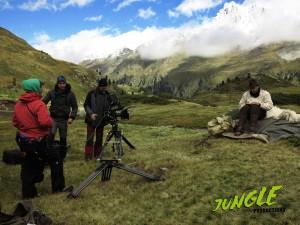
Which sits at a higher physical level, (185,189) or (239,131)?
(239,131)

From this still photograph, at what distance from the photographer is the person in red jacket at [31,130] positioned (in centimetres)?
1360

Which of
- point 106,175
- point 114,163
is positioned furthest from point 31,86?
point 106,175

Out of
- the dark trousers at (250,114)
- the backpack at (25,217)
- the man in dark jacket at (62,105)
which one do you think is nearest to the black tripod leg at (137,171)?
the backpack at (25,217)

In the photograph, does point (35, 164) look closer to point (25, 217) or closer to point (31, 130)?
point (31, 130)

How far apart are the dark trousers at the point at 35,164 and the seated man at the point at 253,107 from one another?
938cm

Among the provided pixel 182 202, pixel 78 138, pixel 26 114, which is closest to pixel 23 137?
pixel 26 114

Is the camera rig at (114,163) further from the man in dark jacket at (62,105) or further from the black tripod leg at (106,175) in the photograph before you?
the man in dark jacket at (62,105)

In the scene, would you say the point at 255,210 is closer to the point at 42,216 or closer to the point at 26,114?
the point at 42,216

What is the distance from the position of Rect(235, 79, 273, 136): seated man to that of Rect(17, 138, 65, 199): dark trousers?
30.8 ft

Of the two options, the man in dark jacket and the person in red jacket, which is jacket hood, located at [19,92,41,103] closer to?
the person in red jacket

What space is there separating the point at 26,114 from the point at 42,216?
4031 millimetres

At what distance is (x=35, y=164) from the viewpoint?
14.4m

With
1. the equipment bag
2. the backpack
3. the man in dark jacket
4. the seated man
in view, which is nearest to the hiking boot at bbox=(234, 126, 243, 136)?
the seated man

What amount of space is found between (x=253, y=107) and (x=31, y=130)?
1125 cm
